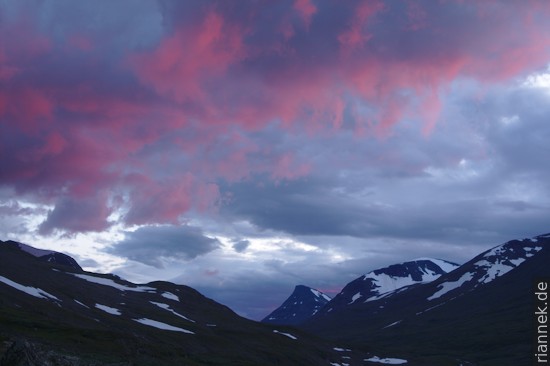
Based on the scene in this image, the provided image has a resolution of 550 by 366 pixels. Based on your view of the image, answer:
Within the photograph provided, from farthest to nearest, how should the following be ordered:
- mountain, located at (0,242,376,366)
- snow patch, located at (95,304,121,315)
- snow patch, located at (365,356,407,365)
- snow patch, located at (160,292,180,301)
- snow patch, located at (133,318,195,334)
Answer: snow patch, located at (160,292,180,301) < snow patch, located at (365,356,407,365) < snow patch, located at (95,304,121,315) < snow patch, located at (133,318,195,334) < mountain, located at (0,242,376,366)

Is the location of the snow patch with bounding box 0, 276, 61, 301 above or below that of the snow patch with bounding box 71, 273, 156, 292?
below

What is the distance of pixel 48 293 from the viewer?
12112cm

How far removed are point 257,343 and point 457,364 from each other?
84802 mm

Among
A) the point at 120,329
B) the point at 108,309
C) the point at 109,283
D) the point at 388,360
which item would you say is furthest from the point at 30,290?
the point at 388,360

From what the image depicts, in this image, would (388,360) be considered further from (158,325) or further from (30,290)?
(30,290)

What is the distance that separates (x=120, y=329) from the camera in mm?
107000

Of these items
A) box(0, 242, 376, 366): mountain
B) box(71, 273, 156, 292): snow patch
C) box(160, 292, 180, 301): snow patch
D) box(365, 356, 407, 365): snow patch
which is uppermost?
box(71, 273, 156, 292): snow patch

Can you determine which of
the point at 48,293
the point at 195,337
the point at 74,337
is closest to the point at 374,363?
the point at 195,337

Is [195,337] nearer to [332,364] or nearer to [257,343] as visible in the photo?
[257,343]

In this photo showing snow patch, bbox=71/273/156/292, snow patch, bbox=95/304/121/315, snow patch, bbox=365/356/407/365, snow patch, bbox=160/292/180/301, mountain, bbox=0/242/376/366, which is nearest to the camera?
mountain, bbox=0/242/376/366

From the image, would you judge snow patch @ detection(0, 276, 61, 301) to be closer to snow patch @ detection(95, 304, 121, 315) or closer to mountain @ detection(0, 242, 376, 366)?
mountain @ detection(0, 242, 376, 366)

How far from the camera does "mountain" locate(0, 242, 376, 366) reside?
70375 millimetres

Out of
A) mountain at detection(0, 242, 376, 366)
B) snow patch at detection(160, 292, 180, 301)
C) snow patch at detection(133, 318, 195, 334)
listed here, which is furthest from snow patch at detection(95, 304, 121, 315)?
snow patch at detection(160, 292, 180, 301)

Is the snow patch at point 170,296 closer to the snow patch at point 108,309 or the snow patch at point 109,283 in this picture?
the snow patch at point 109,283
